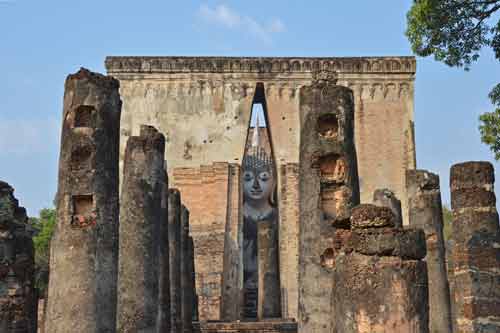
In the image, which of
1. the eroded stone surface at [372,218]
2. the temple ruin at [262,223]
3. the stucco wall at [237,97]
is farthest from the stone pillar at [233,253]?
the eroded stone surface at [372,218]

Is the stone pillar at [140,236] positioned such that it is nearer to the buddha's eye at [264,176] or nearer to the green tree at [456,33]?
the green tree at [456,33]

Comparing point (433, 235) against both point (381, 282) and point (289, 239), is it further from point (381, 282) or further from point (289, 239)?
point (289, 239)

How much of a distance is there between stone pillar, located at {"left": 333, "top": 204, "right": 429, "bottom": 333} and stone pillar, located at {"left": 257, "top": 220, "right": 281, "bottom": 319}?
59.5 feet

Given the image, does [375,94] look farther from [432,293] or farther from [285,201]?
[432,293]

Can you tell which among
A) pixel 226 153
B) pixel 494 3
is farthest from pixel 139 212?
pixel 226 153

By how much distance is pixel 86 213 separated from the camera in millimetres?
9156

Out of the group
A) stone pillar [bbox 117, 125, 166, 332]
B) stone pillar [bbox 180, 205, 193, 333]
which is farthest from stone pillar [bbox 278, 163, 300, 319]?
stone pillar [bbox 117, 125, 166, 332]

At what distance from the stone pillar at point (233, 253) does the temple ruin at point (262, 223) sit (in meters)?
0.06

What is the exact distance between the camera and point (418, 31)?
12750 millimetres

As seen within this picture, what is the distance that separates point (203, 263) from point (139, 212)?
13.0 metres

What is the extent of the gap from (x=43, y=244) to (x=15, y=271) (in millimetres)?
21622

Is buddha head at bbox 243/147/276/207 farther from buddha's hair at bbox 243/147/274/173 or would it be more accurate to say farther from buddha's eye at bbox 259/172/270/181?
buddha's hair at bbox 243/147/274/173

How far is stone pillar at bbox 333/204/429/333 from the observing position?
217 inches

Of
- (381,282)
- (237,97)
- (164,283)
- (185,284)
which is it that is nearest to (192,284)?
(185,284)
